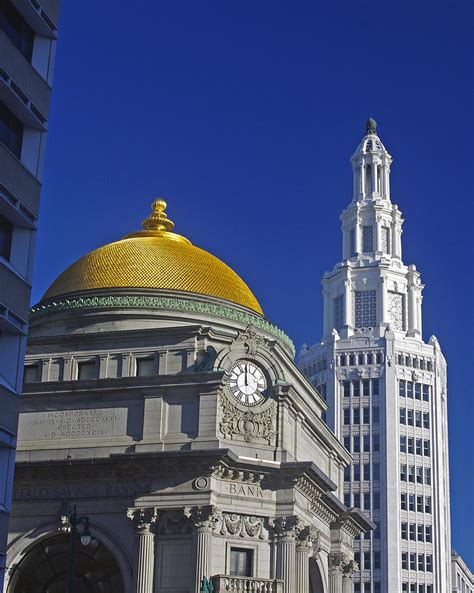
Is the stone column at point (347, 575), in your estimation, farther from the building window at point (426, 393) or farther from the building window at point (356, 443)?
the building window at point (426, 393)

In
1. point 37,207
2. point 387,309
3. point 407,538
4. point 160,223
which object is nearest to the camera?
point 37,207

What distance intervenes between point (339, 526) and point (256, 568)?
1225 cm

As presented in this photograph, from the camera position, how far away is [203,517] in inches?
1906

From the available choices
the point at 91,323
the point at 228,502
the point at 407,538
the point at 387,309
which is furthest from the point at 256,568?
the point at 387,309

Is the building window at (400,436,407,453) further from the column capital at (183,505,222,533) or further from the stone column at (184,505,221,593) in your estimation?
the column capital at (183,505,222,533)

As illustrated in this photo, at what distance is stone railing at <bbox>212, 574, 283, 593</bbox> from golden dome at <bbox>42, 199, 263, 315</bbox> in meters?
16.7

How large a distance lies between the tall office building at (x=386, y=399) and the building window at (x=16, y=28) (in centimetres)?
9488

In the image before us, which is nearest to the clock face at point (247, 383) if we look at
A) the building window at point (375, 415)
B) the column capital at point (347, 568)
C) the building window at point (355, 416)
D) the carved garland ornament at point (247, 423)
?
the carved garland ornament at point (247, 423)

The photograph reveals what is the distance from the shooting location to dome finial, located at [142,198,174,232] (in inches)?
2598

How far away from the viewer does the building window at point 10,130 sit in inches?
1356

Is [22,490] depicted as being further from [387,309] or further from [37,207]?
[387,309]

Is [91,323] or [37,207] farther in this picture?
[91,323]

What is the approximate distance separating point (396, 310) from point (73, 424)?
291 feet

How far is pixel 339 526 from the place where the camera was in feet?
200
